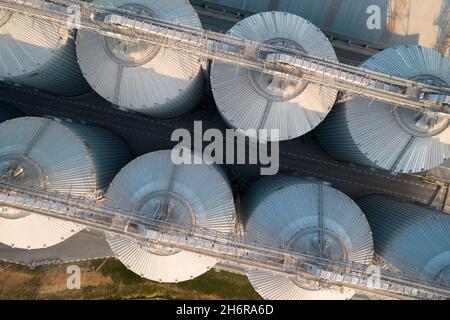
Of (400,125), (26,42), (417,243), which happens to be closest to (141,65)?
(26,42)

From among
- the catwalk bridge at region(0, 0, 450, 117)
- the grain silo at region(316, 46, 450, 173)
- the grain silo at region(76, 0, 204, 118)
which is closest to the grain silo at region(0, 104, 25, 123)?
the grain silo at region(76, 0, 204, 118)

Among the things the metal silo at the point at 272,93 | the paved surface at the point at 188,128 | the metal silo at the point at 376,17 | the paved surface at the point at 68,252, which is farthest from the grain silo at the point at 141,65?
the paved surface at the point at 68,252

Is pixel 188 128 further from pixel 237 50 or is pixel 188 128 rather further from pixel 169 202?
pixel 237 50

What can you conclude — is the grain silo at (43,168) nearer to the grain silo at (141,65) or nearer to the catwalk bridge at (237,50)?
the grain silo at (141,65)

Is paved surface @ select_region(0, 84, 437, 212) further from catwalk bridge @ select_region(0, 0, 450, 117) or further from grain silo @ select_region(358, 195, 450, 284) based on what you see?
catwalk bridge @ select_region(0, 0, 450, 117)

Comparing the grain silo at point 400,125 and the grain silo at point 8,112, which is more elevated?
the grain silo at point 8,112

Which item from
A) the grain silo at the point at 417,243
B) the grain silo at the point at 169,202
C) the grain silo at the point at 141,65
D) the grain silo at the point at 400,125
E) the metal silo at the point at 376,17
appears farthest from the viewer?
the metal silo at the point at 376,17

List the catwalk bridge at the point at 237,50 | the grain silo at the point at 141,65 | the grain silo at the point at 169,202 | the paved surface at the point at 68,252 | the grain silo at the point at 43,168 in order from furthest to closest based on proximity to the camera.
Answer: the paved surface at the point at 68,252 → the grain silo at the point at 141,65 → the grain silo at the point at 43,168 → the grain silo at the point at 169,202 → the catwalk bridge at the point at 237,50
